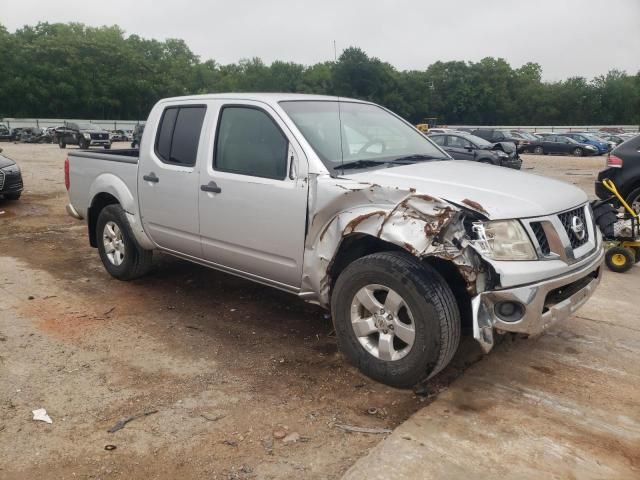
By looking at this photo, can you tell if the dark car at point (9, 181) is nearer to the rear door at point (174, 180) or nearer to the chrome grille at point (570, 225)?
the rear door at point (174, 180)

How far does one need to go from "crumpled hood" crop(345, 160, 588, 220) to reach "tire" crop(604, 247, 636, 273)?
2925 millimetres

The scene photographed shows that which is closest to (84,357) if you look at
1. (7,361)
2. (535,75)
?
(7,361)

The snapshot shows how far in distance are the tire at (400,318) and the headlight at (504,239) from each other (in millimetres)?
333

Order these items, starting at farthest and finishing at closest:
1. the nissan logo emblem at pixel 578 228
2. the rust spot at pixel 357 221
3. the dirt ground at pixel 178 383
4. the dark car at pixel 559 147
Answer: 1. the dark car at pixel 559 147
2. the nissan logo emblem at pixel 578 228
3. the rust spot at pixel 357 221
4. the dirt ground at pixel 178 383

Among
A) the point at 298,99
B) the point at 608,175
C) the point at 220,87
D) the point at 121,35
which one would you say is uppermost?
the point at 121,35

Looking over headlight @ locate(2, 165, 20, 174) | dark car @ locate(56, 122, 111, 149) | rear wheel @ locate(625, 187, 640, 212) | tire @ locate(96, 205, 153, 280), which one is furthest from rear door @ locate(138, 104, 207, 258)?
dark car @ locate(56, 122, 111, 149)

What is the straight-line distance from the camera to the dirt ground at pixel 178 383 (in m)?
2.87

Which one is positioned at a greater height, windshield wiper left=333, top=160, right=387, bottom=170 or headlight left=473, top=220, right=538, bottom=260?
windshield wiper left=333, top=160, right=387, bottom=170

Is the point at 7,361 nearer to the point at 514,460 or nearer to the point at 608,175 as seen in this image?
the point at 514,460

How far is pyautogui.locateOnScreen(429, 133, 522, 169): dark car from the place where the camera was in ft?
58.2

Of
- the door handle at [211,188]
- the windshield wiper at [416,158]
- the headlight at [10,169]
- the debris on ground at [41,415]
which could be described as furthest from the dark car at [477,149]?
the debris on ground at [41,415]

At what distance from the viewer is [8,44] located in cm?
6538

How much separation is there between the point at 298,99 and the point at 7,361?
282 cm

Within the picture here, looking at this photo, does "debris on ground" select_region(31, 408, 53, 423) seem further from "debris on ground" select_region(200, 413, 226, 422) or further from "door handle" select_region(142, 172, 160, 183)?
"door handle" select_region(142, 172, 160, 183)
